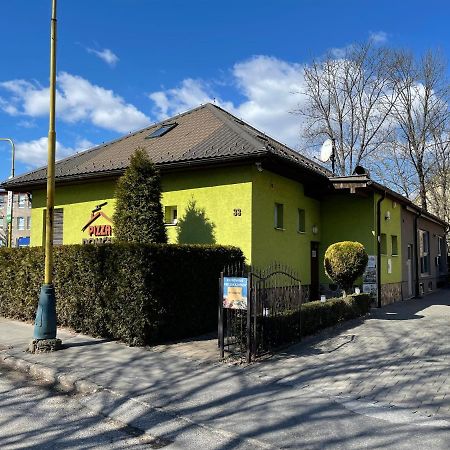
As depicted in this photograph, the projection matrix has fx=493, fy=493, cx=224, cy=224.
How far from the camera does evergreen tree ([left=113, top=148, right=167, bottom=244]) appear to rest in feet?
40.5

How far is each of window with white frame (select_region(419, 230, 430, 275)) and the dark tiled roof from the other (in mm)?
11096

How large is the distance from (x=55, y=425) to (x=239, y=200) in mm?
8676

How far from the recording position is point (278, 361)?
339 inches

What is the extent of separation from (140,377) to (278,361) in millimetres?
2481

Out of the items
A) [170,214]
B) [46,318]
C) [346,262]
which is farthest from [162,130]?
[46,318]

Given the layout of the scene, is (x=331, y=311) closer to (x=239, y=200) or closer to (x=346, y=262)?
(x=346, y=262)

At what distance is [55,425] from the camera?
5.59 meters

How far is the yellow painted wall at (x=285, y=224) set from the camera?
1350 cm

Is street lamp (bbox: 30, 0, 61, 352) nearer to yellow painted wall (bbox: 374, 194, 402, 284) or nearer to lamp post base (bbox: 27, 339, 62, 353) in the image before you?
lamp post base (bbox: 27, 339, 62, 353)

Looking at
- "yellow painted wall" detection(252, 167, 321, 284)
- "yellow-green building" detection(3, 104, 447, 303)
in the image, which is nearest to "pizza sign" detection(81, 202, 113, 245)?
"yellow-green building" detection(3, 104, 447, 303)

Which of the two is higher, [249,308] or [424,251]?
[424,251]

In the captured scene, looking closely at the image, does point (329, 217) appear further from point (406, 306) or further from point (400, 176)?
point (400, 176)

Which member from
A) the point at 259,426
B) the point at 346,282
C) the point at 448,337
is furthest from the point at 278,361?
the point at 346,282

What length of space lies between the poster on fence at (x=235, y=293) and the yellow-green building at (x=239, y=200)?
440cm
